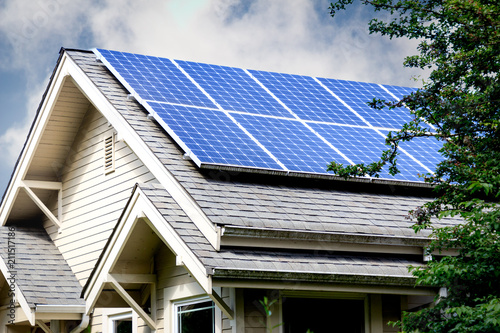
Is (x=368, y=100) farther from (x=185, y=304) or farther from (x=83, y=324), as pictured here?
(x=83, y=324)

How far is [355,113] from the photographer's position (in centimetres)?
1574

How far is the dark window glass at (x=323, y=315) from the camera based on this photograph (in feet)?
35.6

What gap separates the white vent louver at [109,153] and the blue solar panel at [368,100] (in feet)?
17.1

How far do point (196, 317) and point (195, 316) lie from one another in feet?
0.12

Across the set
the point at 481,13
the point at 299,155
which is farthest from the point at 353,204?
the point at 481,13

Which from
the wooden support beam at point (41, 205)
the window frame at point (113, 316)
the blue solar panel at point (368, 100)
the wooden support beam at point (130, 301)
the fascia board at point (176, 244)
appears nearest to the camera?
the fascia board at point (176, 244)

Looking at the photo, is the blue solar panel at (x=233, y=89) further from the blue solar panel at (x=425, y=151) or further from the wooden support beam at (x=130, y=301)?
the wooden support beam at (x=130, y=301)

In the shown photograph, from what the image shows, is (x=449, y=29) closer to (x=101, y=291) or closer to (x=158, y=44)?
(x=101, y=291)

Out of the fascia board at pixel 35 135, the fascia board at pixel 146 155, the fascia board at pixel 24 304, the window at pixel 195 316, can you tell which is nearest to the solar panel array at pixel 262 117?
the fascia board at pixel 146 155

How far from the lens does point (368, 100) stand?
16500 millimetres

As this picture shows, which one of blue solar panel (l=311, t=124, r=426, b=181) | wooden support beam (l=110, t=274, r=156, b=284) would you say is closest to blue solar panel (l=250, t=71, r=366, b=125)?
blue solar panel (l=311, t=124, r=426, b=181)

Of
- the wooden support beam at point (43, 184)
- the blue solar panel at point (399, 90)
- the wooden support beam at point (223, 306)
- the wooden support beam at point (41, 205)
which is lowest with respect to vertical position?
the wooden support beam at point (223, 306)

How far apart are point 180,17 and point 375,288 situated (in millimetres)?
84009

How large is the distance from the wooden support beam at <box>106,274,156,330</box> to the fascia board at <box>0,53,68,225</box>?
515 centimetres
